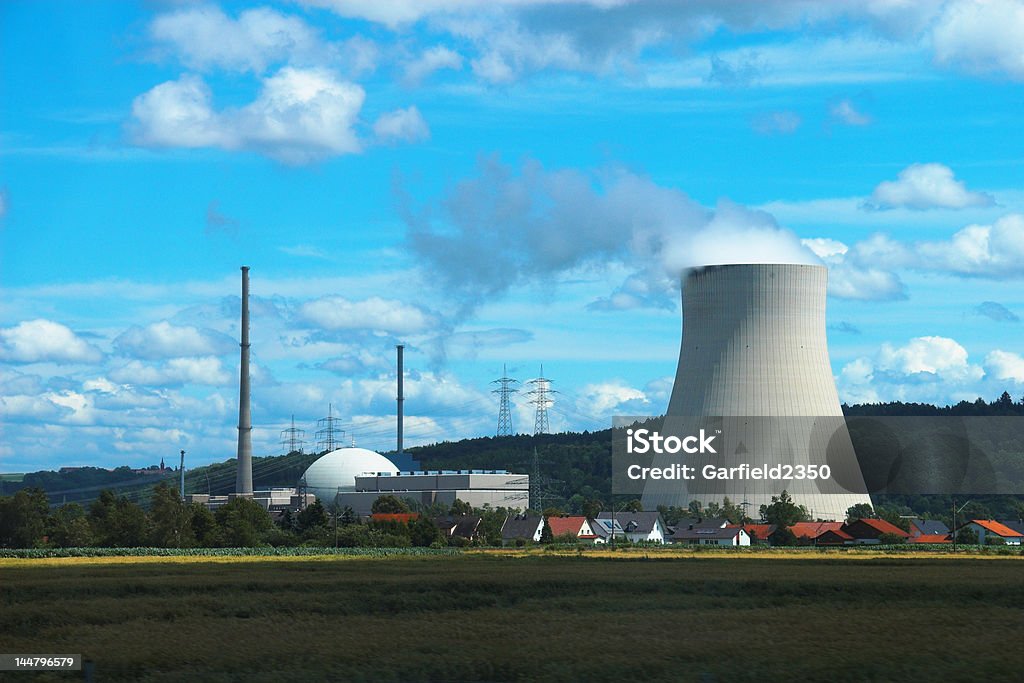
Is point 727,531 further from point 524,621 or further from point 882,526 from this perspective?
point 524,621

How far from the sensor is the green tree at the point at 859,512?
182ft

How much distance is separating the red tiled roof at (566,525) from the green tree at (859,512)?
13600 millimetres

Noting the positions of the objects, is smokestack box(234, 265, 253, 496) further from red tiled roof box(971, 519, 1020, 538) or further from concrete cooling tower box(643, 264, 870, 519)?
red tiled roof box(971, 519, 1020, 538)

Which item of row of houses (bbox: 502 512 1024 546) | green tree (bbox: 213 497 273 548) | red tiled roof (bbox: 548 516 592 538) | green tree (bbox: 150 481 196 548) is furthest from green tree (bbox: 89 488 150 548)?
red tiled roof (bbox: 548 516 592 538)

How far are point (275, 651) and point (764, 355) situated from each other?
98.4 feet

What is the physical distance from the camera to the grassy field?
1425 centimetres

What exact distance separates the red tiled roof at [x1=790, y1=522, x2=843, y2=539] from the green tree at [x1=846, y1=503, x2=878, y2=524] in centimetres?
62

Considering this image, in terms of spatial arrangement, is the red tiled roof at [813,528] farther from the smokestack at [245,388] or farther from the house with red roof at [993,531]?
the smokestack at [245,388]

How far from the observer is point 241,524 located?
4847 cm

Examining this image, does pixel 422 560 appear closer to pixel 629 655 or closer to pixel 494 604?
pixel 494 604

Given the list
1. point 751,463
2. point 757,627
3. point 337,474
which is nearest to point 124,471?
point 337,474

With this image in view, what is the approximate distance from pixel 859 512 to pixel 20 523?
117 ft

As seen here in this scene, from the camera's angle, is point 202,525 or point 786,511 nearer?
point 202,525

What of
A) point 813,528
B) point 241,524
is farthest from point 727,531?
point 241,524
